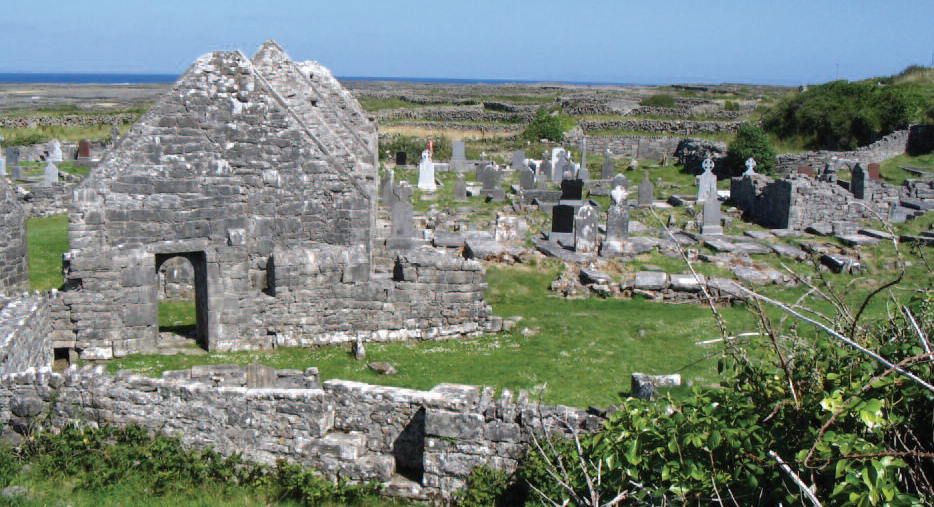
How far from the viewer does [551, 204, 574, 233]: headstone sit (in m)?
20.8

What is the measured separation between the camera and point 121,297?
1197cm

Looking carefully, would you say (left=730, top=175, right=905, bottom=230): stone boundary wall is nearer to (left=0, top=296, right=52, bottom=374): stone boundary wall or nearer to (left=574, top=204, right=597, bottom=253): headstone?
(left=574, top=204, right=597, bottom=253): headstone

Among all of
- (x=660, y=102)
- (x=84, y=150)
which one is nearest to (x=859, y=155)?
(x=84, y=150)

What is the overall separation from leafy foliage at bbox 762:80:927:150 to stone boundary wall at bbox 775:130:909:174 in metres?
2.21

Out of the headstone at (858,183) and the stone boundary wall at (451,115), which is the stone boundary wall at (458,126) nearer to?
the stone boundary wall at (451,115)

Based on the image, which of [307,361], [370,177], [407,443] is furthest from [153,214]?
[370,177]

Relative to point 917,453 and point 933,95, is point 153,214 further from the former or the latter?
point 933,95

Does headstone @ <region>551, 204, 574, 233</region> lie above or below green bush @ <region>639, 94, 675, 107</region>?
below

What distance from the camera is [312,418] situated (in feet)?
26.8

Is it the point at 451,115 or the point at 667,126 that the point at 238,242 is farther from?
the point at 451,115

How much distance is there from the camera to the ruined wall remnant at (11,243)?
13459mm

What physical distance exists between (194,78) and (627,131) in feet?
156

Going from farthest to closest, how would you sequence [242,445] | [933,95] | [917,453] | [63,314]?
[933,95] < [63,314] < [242,445] < [917,453]

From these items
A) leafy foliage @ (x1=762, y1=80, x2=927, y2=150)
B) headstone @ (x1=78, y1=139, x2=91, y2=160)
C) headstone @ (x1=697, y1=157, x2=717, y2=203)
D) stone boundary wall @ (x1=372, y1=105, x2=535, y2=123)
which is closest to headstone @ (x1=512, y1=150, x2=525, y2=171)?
headstone @ (x1=697, y1=157, x2=717, y2=203)
